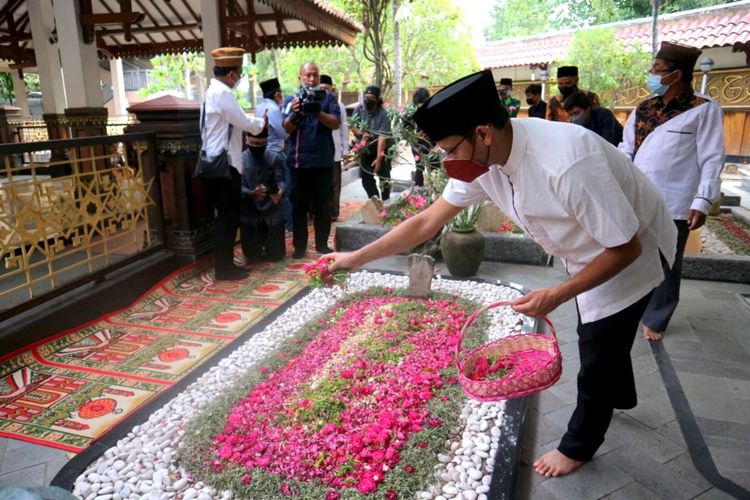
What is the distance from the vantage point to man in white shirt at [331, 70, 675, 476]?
157 centimetres

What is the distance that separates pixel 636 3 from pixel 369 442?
2335 centimetres

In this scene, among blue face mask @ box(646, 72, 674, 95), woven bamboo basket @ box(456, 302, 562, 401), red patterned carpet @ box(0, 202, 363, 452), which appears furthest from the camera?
blue face mask @ box(646, 72, 674, 95)

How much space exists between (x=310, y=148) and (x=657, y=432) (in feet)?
11.9

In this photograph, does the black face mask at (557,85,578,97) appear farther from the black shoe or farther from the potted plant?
the black shoe

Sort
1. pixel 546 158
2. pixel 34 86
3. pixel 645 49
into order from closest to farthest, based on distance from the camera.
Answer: pixel 546 158 < pixel 645 49 < pixel 34 86

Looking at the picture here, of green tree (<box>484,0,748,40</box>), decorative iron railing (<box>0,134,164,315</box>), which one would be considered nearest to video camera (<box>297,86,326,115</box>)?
decorative iron railing (<box>0,134,164,315</box>)

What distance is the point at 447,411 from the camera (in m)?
2.45

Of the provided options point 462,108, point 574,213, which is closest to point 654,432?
point 574,213

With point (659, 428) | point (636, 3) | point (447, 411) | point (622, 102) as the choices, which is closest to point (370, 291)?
point (447, 411)

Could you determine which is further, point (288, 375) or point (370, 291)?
point (370, 291)

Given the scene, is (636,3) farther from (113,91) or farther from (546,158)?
(546,158)

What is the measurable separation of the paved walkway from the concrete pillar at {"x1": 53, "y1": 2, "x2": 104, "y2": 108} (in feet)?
18.3

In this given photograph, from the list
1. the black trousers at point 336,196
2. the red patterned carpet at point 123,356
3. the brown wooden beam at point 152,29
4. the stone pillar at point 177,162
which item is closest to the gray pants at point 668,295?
the red patterned carpet at point 123,356

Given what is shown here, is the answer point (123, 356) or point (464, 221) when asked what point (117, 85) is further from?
point (123, 356)
